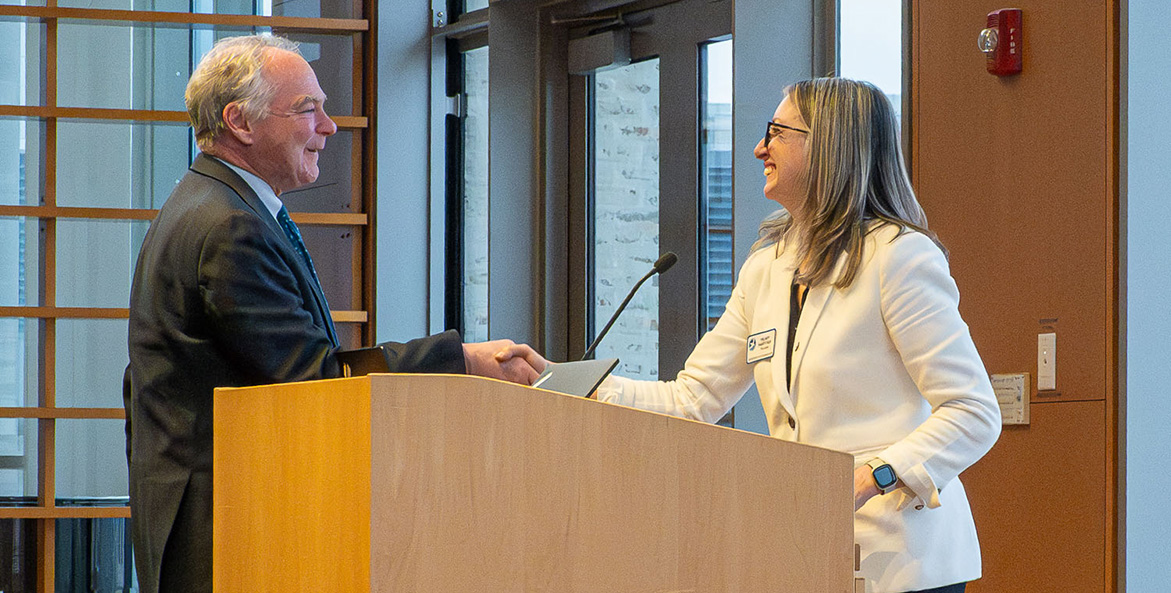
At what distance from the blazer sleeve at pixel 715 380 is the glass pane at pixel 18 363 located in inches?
104

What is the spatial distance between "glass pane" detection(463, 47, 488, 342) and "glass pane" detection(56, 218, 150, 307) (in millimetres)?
1149

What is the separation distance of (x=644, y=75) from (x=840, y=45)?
2.67 feet

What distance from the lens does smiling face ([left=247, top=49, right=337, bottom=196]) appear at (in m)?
2.39

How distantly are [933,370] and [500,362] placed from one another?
0.66 meters

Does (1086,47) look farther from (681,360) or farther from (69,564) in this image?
(69,564)

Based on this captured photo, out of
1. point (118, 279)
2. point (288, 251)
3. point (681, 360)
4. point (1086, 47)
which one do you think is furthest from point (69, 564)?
point (1086, 47)

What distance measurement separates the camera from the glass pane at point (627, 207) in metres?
4.44

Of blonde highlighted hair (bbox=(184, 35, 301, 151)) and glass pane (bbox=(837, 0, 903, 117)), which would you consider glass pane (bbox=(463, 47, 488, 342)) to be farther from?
blonde highlighted hair (bbox=(184, 35, 301, 151))

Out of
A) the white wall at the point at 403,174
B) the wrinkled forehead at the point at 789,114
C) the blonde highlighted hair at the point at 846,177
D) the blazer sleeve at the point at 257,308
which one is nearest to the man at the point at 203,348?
the blazer sleeve at the point at 257,308

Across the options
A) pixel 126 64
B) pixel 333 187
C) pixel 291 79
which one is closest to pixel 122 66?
pixel 126 64

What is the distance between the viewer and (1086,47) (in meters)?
2.94

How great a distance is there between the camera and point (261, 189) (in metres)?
2.37

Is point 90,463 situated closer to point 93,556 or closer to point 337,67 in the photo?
point 93,556

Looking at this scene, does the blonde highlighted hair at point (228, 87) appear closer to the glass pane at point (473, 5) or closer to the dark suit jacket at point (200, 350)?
the dark suit jacket at point (200, 350)
